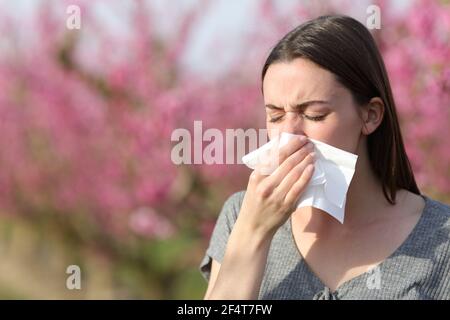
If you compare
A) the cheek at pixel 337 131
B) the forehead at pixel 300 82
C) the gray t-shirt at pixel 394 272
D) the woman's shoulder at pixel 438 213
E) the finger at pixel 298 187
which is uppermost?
the forehead at pixel 300 82

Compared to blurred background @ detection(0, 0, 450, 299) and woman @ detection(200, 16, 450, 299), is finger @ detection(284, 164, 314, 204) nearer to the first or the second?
woman @ detection(200, 16, 450, 299)

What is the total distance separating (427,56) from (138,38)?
1.60 meters

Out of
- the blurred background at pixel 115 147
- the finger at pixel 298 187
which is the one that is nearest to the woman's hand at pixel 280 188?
the finger at pixel 298 187

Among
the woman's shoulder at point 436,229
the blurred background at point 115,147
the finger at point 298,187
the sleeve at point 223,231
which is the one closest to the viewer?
the finger at point 298,187

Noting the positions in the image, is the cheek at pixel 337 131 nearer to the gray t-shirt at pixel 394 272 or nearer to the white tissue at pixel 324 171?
the white tissue at pixel 324 171

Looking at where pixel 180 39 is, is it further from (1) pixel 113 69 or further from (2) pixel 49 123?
(2) pixel 49 123

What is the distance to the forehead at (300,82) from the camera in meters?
1.64

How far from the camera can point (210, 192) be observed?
12.9 feet

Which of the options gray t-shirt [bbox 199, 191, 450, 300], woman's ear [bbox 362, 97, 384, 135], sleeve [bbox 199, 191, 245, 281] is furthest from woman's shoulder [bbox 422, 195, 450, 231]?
sleeve [bbox 199, 191, 245, 281]

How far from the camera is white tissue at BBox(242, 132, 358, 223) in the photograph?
5.36 ft

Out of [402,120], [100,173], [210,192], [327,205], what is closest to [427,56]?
[402,120]

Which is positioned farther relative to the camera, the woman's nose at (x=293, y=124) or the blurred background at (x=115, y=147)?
the blurred background at (x=115, y=147)

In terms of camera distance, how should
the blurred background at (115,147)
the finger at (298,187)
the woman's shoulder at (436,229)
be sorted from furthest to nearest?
the blurred background at (115,147), the woman's shoulder at (436,229), the finger at (298,187)

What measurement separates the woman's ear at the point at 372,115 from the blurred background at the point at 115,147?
1.67 metres
